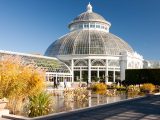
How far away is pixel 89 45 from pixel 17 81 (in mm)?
49959

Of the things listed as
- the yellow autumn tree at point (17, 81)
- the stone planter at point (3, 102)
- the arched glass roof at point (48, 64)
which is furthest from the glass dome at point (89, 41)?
the stone planter at point (3, 102)

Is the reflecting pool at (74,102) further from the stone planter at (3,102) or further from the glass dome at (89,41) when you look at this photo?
the glass dome at (89,41)

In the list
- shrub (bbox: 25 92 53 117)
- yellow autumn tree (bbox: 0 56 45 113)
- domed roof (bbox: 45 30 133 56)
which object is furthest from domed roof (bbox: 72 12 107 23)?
shrub (bbox: 25 92 53 117)

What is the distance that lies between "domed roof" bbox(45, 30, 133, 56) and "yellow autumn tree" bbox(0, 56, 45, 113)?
47.9 meters

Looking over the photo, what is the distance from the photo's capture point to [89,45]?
6331 cm

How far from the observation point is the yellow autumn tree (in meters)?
13.6

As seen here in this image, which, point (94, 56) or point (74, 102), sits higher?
point (94, 56)

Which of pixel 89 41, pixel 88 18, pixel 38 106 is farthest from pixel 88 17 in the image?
pixel 38 106

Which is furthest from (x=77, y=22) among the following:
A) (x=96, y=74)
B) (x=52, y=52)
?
(x=96, y=74)

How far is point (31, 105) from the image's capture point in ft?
45.2

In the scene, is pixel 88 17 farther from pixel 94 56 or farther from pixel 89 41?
pixel 94 56

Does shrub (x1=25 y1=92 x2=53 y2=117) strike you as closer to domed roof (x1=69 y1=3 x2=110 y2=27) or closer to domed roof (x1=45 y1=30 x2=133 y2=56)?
domed roof (x1=45 y1=30 x2=133 y2=56)

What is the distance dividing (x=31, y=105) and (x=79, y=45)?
50.3m

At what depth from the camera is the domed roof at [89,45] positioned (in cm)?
6291
